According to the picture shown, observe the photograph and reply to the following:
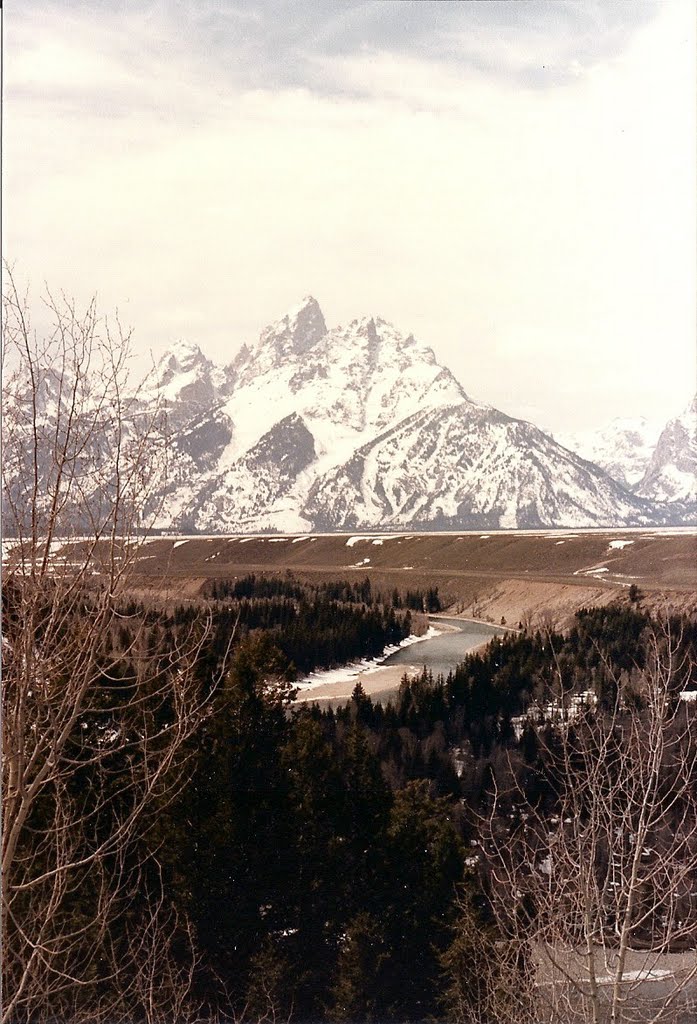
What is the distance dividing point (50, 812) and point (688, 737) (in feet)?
9.24

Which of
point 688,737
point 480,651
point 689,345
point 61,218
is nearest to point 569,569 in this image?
point 480,651

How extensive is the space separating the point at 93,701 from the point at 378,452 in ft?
5.45

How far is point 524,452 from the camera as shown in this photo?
4.57 meters

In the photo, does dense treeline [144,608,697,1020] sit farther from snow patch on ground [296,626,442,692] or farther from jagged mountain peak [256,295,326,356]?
jagged mountain peak [256,295,326,356]

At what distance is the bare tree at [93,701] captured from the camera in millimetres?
4000

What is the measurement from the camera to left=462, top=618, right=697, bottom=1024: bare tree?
12.7 feet

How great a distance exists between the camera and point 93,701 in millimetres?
4051

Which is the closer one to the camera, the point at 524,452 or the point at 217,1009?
the point at 217,1009

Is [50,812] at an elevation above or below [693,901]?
above

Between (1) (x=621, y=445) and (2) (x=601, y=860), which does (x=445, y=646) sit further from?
(1) (x=621, y=445)

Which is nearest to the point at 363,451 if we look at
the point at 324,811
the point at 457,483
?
the point at 457,483

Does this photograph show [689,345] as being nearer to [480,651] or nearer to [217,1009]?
[480,651]

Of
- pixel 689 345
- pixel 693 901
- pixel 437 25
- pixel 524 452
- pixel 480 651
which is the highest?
pixel 437 25

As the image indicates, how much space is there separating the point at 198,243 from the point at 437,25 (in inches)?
56.5
